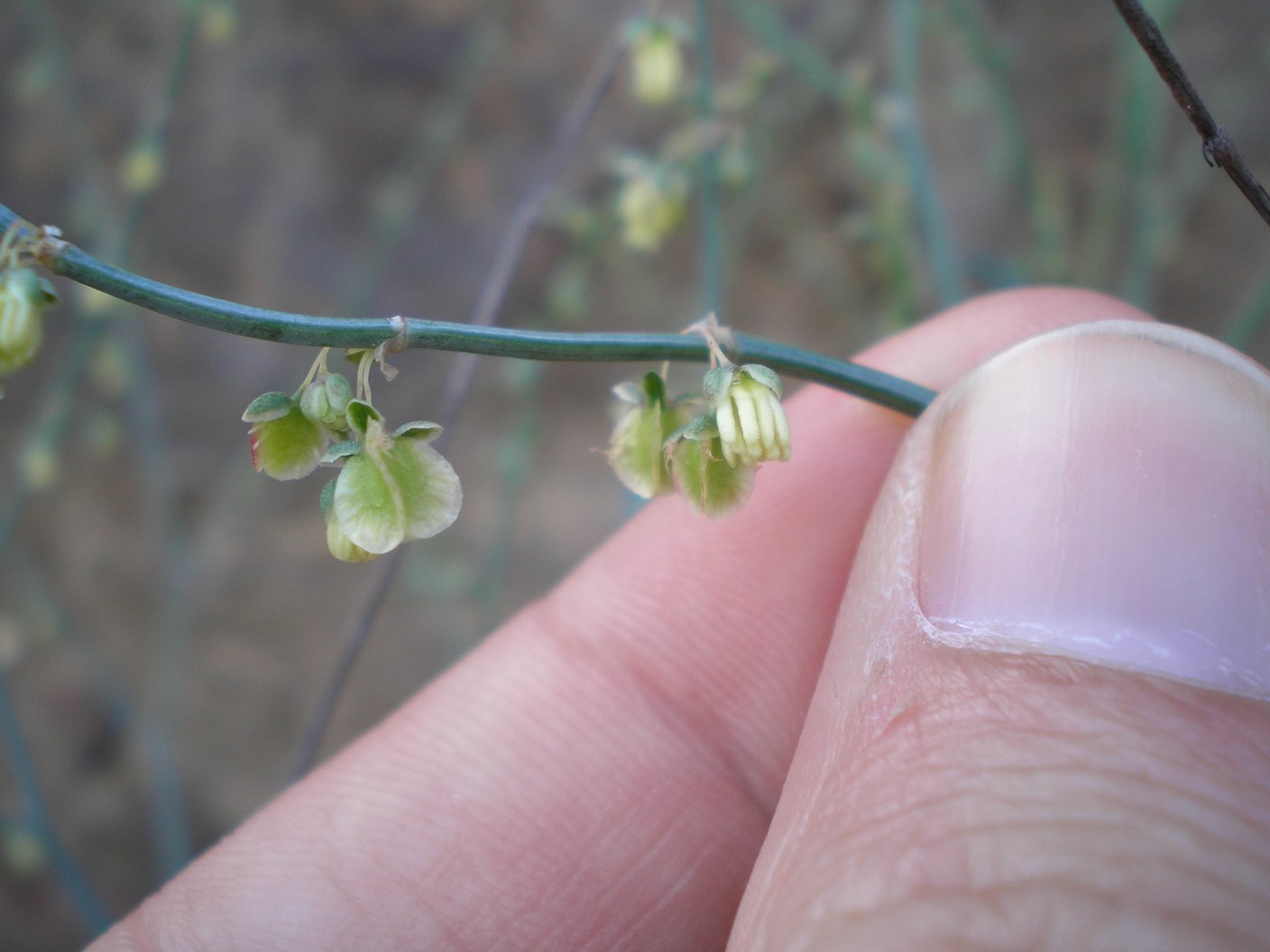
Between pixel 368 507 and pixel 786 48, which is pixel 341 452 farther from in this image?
pixel 786 48

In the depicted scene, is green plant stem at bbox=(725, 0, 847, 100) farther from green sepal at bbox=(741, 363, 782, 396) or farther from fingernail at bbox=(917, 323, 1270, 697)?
green sepal at bbox=(741, 363, 782, 396)

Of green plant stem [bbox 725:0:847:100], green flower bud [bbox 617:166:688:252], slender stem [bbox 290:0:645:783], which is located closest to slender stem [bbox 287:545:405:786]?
slender stem [bbox 290:0:645:783]

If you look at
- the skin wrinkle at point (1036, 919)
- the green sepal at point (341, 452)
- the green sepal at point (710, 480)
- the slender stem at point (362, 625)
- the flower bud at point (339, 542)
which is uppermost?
the slender stem at point (362, 625)

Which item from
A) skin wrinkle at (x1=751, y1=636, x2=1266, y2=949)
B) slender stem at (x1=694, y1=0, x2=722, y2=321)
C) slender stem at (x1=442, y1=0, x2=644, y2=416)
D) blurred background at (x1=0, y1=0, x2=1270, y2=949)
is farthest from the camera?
blurred background at (x1=0, y1=0, x2=1270, y2=949)

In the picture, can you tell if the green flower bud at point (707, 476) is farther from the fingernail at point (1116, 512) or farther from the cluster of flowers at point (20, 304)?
the cluster of flowers at point (20, 304)

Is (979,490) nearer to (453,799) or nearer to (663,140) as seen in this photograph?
(453,799)

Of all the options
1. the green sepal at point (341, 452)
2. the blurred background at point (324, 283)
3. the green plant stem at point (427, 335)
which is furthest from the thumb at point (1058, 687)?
the blurred background at point (324, 283)
